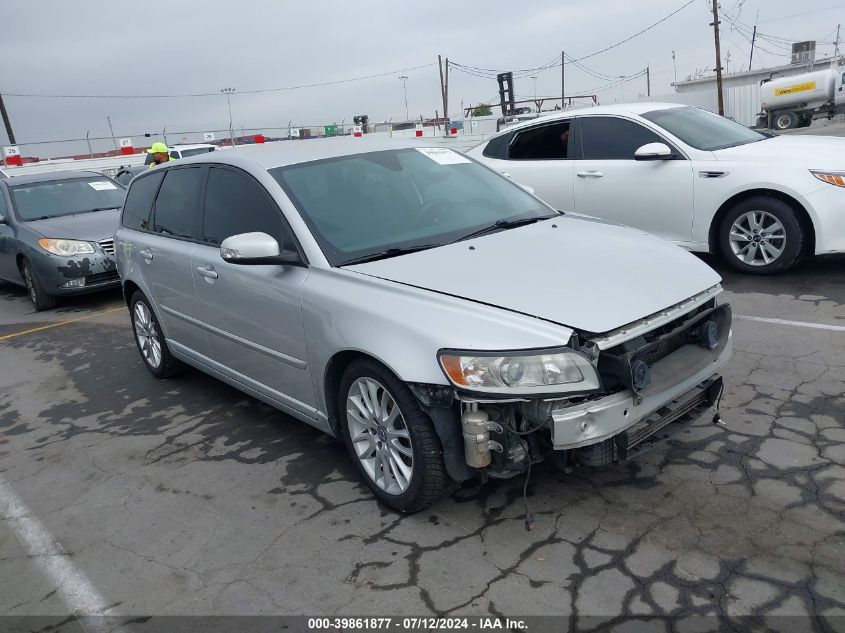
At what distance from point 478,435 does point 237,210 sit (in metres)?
2.19

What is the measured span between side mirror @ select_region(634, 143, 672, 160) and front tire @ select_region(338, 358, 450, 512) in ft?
14.4

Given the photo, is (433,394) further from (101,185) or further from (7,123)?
(7,123)

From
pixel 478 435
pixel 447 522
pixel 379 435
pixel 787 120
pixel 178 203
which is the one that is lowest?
pixel 447 522

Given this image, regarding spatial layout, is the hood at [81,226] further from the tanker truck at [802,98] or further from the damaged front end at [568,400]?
the tanker truck at [802,98]

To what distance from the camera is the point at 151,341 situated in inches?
219

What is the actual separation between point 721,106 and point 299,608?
43113mm

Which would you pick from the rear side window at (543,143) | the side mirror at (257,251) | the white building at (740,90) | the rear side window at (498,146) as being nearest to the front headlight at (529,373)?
the side mirror at (257,251)

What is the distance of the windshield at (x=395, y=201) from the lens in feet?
11.9

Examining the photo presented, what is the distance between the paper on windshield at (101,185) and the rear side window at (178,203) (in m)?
5.51

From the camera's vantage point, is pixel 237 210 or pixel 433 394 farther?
pixel 237 210

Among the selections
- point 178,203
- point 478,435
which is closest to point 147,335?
point 178,203

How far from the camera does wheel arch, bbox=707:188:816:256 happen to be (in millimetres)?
5996

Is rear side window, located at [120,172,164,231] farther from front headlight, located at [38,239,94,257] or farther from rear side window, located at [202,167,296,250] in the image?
front headlight, located at [38,239,94,257]

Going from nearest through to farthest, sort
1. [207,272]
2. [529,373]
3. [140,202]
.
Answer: [529,373] → [207,272] → [140,202]
